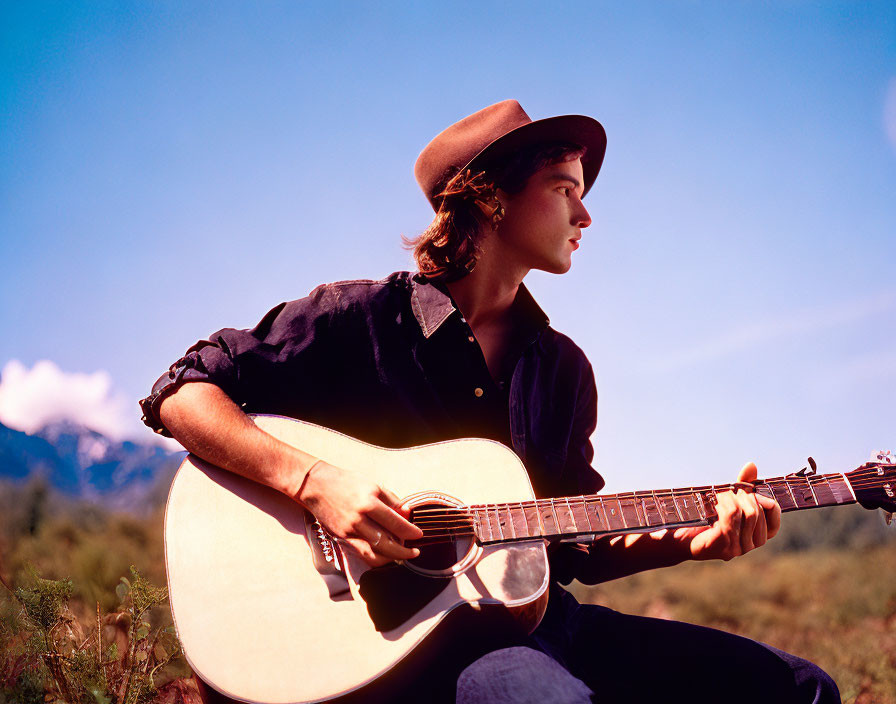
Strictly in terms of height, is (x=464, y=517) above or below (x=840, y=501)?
above

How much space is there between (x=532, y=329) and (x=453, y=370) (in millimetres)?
502

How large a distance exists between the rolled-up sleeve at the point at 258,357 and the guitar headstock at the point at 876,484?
2002 mm

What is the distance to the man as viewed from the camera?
188 centimetres

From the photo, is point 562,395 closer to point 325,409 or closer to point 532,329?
point 532,329

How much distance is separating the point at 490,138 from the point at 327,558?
75.1 inches

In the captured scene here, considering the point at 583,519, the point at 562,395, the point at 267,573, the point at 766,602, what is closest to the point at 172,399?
the point at 267,573

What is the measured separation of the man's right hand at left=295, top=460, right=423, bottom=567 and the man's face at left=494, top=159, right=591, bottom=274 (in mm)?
1271

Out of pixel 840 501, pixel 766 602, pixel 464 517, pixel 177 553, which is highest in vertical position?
pixel 177 553

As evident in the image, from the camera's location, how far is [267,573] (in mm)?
1812

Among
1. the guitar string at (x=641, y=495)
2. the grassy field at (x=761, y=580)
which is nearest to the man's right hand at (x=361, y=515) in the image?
the guitar string at (x=641, y=495)

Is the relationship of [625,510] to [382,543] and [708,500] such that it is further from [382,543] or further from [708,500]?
[382,543]

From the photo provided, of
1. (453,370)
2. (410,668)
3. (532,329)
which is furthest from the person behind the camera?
(532,329)

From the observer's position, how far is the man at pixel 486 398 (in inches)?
74.0

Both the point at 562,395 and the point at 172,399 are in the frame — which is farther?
the point at 562,395
